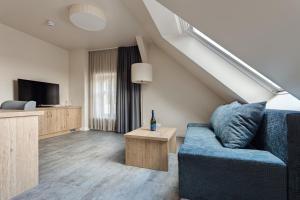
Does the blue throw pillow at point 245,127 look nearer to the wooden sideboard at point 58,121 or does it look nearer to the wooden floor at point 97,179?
the wooden floor at point 97,179

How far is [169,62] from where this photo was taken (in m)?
4.47

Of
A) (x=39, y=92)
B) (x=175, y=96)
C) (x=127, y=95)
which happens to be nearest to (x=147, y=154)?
(x=175, y=96)

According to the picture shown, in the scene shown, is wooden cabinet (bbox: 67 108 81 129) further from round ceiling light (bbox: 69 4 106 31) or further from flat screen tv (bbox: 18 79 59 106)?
round ceiling light (bbox: 69 4 106 31)

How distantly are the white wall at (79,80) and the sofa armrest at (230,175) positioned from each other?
4.27 metres

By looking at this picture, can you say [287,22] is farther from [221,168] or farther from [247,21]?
[221,168]

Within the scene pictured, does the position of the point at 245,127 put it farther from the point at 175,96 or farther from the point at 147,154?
the point at 175,96

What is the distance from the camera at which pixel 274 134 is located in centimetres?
134

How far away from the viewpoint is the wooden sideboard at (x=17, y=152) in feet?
4.69

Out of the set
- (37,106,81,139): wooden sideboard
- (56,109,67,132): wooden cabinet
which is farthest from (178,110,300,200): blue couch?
(56,109,67,132): wooden cabinet

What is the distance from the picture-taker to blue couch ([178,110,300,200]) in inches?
43.8

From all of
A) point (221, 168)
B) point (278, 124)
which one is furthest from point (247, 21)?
point (221, 168)

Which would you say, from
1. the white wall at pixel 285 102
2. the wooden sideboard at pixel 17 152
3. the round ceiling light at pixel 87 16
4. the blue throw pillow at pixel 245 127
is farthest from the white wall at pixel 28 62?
the white wall at pixel 285 102

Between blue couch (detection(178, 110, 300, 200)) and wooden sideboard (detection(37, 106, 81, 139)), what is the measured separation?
3642 millimetres

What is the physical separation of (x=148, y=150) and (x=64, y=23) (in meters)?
3.09
